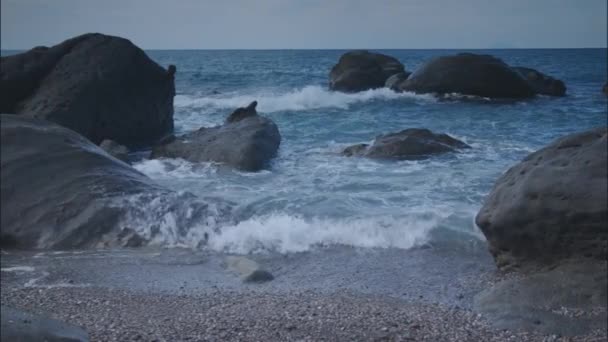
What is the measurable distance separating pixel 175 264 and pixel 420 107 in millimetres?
17945

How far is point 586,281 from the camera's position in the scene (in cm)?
587

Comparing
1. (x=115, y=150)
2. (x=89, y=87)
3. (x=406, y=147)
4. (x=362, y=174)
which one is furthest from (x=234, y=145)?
(x=89, y=87)

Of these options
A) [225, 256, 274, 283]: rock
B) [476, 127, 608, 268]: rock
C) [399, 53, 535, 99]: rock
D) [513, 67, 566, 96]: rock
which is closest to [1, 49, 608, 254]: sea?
[225, 256, 274, 283]: rock

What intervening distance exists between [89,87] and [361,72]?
64.7 ft

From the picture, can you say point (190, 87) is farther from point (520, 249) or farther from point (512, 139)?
point (520, 249)

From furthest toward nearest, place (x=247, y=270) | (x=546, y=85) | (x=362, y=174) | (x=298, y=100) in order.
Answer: (x=546, y=85)
(x=298, y=100)
(x=362, y=174)
(x=247, y=270)

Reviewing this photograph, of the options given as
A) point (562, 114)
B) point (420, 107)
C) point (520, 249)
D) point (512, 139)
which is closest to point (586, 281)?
point (520, 249)

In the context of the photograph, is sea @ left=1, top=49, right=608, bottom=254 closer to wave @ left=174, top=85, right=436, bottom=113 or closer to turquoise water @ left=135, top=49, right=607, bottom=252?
turquoise water @ left=135, top=49, right=607, bottom=252

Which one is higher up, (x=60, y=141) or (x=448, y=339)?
(x=60, y=141)

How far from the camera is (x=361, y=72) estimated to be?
31.6 metres

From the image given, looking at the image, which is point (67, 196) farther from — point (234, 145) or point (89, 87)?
point (89, 87)

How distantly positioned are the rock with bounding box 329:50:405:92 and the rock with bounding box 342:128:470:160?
17.4 meters

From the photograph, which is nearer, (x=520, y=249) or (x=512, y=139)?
(x=520, y=249)

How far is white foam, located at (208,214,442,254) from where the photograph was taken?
7.56 m
